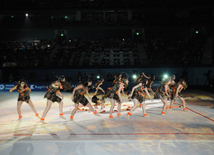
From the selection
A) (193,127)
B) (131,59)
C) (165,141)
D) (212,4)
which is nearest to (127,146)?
(165,141)

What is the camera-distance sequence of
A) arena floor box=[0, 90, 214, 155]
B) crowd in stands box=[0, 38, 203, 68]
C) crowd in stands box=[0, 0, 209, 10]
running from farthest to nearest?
crowd in stands box=[0, 0, 209, 10] < crowd in stands box=[0, 38, 203, 68] < arena floor box=[0, 90, 214, 155]

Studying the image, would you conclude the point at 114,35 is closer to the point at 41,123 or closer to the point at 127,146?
the point at 41,123

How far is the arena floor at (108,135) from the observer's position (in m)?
5.03

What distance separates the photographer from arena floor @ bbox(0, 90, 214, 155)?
16.5 feet

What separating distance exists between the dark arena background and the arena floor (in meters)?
0.03

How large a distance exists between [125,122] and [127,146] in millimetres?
2558

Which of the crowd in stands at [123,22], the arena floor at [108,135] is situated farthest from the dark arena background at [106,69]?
the crowd in stands at [123,22]

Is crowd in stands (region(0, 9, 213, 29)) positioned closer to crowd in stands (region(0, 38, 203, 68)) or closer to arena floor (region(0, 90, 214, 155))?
crowd in stands (region(0, 38, 203, 68))

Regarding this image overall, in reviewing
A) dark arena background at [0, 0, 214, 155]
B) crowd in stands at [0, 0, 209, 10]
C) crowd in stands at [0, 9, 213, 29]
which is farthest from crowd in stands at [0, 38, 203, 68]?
crowd in stands at [0, 0, 209, 10]

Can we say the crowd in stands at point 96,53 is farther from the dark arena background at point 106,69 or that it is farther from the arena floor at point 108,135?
the arena floor at point 108,135

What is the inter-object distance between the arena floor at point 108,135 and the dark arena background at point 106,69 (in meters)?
0.03

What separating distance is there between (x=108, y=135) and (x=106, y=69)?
18738 millimetres

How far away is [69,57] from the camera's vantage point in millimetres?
25359

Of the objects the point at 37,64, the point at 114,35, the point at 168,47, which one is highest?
the point at 114,35
